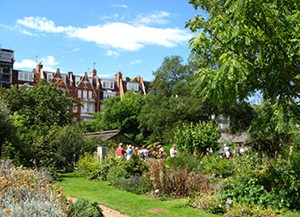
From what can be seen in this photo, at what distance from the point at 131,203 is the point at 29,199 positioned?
5.05m

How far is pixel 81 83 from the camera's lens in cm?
8275

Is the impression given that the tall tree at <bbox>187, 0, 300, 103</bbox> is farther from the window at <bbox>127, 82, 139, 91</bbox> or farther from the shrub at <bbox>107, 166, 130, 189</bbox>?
the window at <bbox>127, 82, 139, 91</bbox>

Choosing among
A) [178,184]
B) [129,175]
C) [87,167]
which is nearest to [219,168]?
[129,175]

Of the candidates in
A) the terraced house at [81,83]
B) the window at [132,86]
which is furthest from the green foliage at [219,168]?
the window at [132,86]

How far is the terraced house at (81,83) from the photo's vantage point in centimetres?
7450

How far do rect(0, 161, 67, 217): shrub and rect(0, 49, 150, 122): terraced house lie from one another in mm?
65559

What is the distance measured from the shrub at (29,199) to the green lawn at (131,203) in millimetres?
3148

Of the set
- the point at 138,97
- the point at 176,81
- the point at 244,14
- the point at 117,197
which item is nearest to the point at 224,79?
the point at 244,14

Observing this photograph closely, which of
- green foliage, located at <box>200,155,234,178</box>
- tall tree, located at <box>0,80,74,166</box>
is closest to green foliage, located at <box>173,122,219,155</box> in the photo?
green foliage, located at <box>200,155,234,178</box>

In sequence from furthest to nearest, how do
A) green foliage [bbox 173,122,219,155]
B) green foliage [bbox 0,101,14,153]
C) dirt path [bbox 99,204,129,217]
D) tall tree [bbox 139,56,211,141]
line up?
1. tall tree [bbox 139,56,211,141]
2. green foliage [bbox 173,122,219,155]
3. green foliage [bbox 0,101,14,153]
4. dirt path [bbox 99,204,129,217]

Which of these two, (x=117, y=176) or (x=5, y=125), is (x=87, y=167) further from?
(x=5, y=125)

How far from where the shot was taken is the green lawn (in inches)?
409

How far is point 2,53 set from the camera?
242 ft

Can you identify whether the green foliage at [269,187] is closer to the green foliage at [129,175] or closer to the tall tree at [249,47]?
the tall tree at [249,47]
